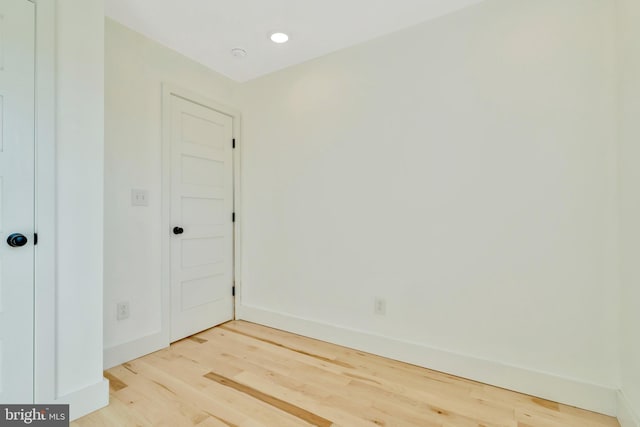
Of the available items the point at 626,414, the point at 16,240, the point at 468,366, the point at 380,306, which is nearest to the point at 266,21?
the point at 16,240

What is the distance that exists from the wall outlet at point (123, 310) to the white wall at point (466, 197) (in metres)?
1.23

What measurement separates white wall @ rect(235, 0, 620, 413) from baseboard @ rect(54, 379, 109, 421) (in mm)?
1483

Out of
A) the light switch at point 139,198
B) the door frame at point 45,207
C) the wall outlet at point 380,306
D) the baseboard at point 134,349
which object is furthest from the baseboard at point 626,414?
the light switch at point 139,198

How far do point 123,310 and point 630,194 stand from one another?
3.24 meters

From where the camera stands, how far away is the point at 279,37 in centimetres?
246

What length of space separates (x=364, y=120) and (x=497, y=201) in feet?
3.87

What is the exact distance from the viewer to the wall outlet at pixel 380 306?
8.01 feet

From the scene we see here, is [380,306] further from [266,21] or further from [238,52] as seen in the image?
[238,52]

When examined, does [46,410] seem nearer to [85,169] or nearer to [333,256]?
[85,169]

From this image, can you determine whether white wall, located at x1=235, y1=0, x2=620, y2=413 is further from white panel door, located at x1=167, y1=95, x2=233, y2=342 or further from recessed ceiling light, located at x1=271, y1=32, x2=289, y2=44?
white panel door, located at x1=167, y1=95, x2=233, y2=342

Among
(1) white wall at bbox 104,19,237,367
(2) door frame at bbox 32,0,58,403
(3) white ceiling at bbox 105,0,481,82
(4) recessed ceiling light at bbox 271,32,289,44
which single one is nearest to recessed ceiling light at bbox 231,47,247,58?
(3) white ceiling at bbox 105,0,481,82

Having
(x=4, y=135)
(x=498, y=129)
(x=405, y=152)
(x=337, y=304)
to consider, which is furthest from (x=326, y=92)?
(x=4, y=135)

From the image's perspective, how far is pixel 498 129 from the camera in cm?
202

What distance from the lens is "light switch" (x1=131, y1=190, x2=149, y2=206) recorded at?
238 cm
